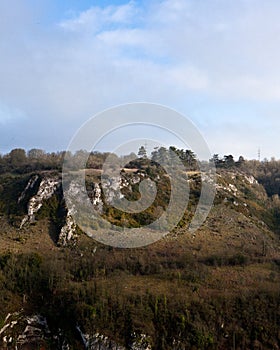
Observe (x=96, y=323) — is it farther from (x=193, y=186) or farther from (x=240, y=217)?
(x=193, y=186)

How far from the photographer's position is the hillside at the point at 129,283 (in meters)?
34.9

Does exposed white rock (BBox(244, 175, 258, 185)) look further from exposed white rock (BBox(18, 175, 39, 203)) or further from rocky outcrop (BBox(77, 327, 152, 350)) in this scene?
rocky outcrop (BBox(77, 327, 152, 350))

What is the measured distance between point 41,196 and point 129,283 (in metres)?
21.8

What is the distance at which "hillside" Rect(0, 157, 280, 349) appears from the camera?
115 ft

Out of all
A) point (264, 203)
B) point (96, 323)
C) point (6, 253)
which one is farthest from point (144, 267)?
point (264, 203)

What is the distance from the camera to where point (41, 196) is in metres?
57.6

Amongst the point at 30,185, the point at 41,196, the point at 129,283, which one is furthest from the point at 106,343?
the point at 30,185

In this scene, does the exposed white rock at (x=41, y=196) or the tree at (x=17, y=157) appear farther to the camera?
the tree at (x=17, y=157)

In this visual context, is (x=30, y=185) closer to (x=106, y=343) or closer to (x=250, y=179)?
(x=106, y=343)

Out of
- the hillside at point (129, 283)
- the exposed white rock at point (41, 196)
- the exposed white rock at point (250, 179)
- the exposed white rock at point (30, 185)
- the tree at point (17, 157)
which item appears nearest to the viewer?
the hillside at point (129, 283)

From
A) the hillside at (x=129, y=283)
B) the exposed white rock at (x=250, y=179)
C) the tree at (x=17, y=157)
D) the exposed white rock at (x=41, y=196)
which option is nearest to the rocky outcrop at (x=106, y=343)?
the hillside at (x=129, y=283)

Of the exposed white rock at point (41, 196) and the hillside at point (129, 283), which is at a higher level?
the exposed white rock at point (41, 196)

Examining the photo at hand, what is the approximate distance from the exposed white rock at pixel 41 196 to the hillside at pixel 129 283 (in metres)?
0.13

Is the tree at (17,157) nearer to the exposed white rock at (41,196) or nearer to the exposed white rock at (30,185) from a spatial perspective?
the exposed white rock at (30,185)
